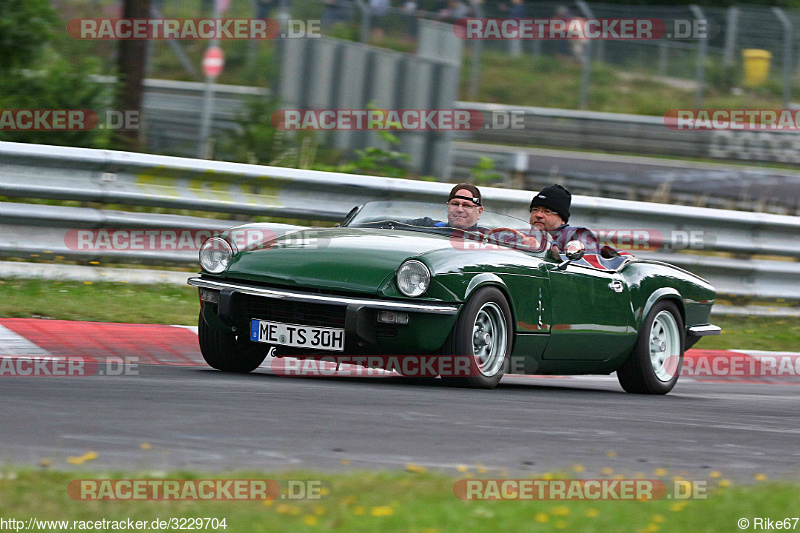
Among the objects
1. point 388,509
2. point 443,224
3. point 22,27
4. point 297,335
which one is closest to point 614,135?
point 22,27

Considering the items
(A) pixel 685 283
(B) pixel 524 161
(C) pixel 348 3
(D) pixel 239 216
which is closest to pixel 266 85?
(C) pixel 348 3

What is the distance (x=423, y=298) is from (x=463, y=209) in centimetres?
123

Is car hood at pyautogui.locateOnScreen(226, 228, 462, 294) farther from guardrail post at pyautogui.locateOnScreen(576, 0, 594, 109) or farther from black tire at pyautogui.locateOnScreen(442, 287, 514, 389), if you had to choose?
guardrail post at pyautogui.locateOnScreen(576, 0, 594, 109)

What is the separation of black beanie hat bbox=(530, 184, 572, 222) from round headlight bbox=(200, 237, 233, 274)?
2.19 meters

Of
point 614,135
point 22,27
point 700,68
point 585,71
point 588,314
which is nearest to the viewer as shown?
point 588,314

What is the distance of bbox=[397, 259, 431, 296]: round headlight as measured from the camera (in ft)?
22.6

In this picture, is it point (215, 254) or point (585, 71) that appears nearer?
point (215, 254)

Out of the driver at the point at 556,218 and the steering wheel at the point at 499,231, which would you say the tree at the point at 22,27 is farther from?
the steering wheel at the point at 499,231

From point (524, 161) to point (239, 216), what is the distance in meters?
9.18

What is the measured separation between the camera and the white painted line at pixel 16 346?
743 cm

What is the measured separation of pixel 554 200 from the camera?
858 cm

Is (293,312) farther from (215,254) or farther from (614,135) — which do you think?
(614,135)

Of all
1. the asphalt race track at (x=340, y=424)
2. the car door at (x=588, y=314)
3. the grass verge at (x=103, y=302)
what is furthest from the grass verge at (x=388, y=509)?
the grass verge at (x=103, y=302)

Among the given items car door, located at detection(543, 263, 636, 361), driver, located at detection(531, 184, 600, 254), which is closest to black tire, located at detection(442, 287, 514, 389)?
car door, located at detection(543, 263, 636, 361)
